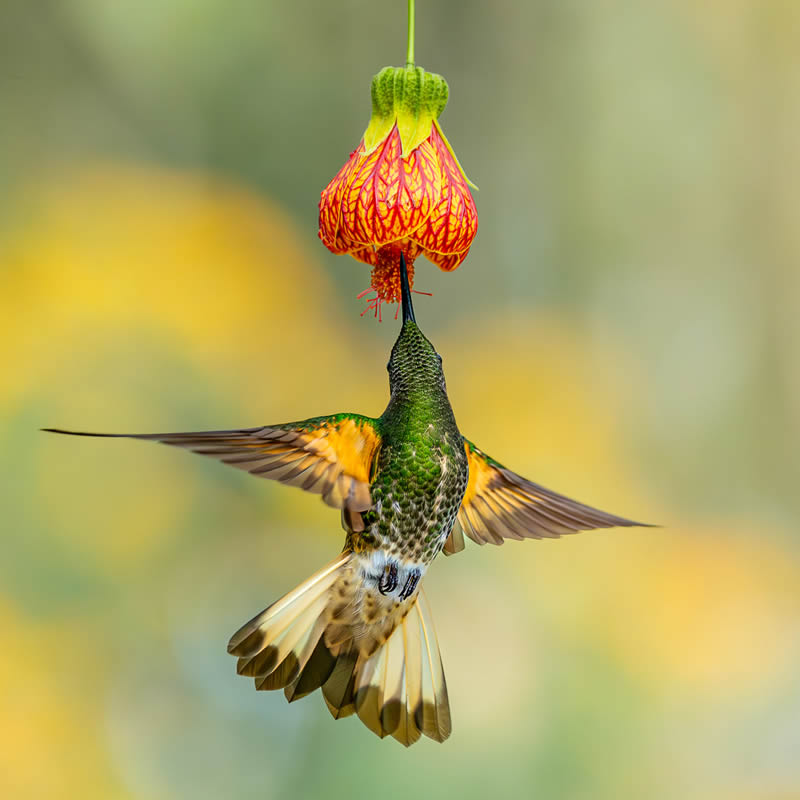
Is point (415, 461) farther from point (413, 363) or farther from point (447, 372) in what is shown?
point (447, 372)

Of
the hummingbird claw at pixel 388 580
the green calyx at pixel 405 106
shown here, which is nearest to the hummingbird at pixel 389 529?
the hummingbird claw at pixel 388 580

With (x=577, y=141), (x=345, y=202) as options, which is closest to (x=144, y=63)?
(x=577, y=141)

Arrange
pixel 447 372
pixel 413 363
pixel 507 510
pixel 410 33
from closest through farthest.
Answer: pixel 410 33 < pixel 413 363 < pixel 507 510 < pixel 447 372

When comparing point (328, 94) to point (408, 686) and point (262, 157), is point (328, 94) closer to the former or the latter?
point (262, 157)

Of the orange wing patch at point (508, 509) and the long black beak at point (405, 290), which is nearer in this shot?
the long black beak at point (405, 290)

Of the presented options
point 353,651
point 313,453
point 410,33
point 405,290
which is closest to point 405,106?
point 410,33

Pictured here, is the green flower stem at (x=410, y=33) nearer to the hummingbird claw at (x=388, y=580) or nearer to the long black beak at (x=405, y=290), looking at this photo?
the long black beak at (x=405, y=290)
